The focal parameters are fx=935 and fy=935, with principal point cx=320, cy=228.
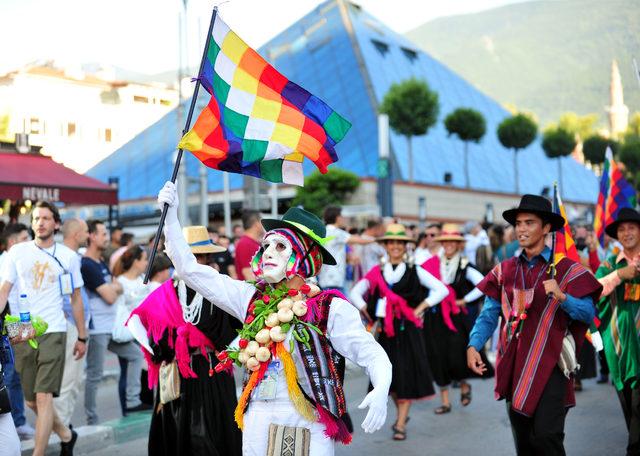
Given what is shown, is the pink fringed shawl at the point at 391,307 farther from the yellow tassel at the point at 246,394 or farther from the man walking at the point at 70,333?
the yellow tassel at the point at 246,394

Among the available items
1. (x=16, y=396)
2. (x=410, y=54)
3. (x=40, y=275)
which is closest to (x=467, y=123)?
(x=410, y=54)

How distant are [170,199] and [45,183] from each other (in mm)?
10875

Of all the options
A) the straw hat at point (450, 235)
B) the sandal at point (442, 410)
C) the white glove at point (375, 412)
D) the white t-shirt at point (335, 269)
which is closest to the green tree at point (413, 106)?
the white t-shirt at point (335, 269)

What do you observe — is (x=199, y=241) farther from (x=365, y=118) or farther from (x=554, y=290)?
(x=365, y=118)

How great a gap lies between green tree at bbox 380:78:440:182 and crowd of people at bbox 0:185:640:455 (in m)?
32.7

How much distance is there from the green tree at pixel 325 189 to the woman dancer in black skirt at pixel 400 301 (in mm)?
30091

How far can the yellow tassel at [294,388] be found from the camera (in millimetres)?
4402

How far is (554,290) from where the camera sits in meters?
5.39

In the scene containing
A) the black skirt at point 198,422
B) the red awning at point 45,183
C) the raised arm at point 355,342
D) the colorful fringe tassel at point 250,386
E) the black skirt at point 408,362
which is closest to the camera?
the raised arm at point 355,342

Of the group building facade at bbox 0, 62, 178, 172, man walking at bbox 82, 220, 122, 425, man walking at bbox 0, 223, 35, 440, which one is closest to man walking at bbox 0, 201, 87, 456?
man walking at bbox 0, 223, 35, 440

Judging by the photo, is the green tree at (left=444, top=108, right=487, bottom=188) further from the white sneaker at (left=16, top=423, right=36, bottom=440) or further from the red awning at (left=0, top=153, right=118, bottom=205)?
the white sneaker at (left=16, top=423, right=36, bottom=440)

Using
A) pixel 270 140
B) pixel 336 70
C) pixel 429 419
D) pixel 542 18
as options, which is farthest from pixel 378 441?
pixel 542 18

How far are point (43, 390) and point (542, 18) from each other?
19551 cm

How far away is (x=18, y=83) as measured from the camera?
196 feet
